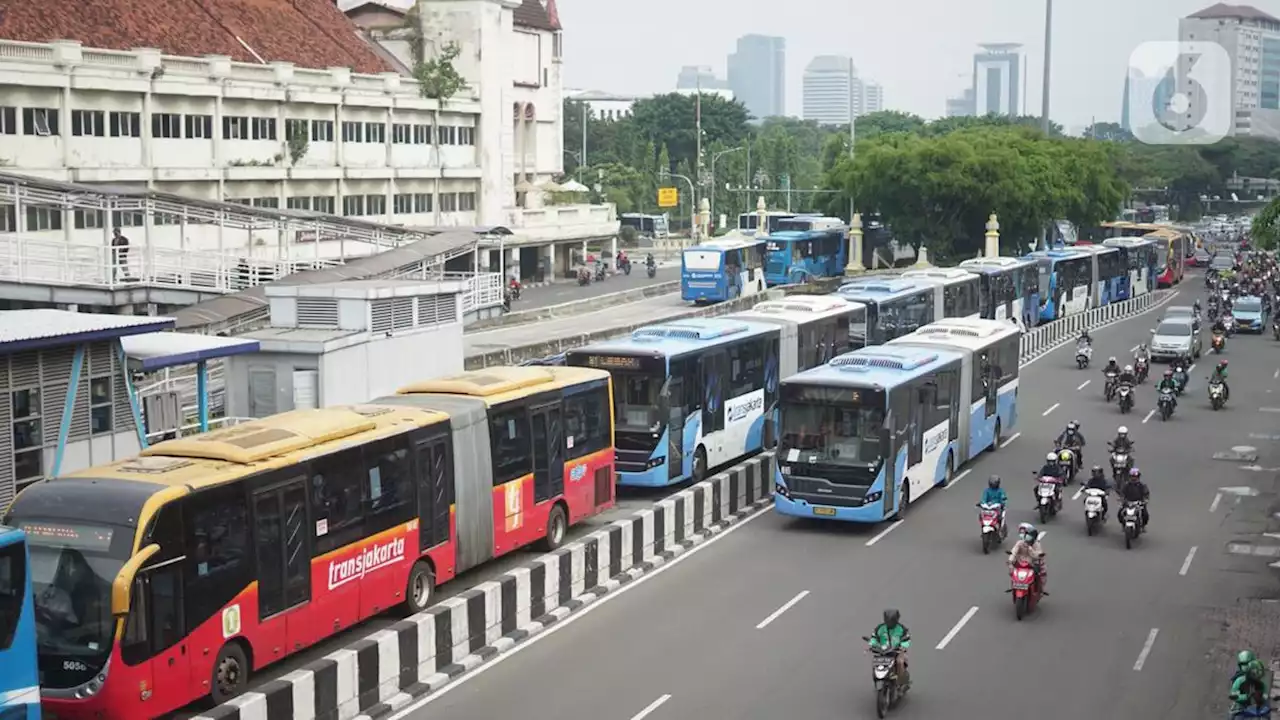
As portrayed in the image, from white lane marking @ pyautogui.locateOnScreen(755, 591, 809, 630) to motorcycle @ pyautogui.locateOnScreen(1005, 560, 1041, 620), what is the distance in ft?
8.91

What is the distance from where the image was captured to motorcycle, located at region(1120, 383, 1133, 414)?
39.7 m

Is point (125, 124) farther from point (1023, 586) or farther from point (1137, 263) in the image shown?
point (1137, 263)

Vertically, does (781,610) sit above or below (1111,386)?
below

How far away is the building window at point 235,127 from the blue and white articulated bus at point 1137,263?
3951 centimetres

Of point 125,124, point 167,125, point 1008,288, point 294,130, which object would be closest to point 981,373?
A: point 1008,288

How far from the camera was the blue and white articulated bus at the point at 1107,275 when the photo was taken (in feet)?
232

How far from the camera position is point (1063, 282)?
6525 centimetres

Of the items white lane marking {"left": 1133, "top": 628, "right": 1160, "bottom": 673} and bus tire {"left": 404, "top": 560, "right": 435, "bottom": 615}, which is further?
bus tire {"left": 404, "top": 560, "right": 435, "bottom": 615}

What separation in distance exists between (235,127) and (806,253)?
93.0ft

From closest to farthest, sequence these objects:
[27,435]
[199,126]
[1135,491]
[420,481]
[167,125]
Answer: [420,481], [27,435], [1135,491], [167,125], [199,126]

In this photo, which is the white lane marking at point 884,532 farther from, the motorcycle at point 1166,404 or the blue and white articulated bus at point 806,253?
the blue and white articulated bus at point 806,253

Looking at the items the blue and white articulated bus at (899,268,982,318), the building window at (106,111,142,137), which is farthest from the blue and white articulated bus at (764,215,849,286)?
the building window at (106,111,142,137)

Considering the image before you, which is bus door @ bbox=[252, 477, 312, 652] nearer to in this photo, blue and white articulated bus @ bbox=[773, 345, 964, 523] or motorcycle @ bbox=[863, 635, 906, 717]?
motorcycle @ bbox=[863, 635, 906, 717]

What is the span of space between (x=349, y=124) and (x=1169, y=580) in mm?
50940
